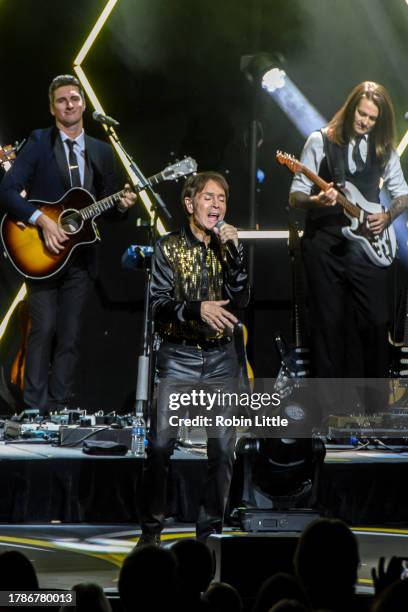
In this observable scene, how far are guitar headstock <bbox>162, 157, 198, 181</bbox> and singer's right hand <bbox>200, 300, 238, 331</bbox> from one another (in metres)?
2.57

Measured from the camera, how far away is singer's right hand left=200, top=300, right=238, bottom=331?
3896 mm

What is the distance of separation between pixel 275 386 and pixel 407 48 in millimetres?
2968

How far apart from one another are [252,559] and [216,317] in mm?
1211

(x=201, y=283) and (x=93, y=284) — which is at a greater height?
(x=93, y=284)

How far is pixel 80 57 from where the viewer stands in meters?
7.27

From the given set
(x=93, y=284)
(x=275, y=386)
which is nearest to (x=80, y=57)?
(x=93, y=284)

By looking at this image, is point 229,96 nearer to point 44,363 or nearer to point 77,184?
point 77,184

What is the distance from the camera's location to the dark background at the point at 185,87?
7.09 meters

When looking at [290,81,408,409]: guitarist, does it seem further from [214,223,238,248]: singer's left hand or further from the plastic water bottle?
[214,223,238,248]: singer's left hand

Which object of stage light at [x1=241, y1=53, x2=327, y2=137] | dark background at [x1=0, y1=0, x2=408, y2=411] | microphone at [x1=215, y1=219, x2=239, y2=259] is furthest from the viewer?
dark background at [x1=0, y1=0, x2=408, y2=411]

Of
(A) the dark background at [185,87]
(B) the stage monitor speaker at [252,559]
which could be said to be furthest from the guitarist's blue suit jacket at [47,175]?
(B) the stage monitor speaker at [252,559]

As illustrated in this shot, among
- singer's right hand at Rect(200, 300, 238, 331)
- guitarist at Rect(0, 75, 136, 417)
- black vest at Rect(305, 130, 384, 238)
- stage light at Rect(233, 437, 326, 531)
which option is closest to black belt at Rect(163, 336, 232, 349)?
singer's right hand at Rect(200, 300, 238, 331)

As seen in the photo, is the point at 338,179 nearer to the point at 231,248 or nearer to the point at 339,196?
the point at 339,196

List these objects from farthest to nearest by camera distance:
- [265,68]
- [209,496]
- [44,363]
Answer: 1. [265,68]
2. [44,363]
3. [209,496]
